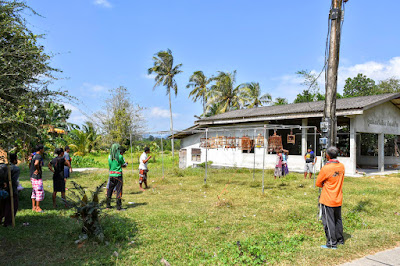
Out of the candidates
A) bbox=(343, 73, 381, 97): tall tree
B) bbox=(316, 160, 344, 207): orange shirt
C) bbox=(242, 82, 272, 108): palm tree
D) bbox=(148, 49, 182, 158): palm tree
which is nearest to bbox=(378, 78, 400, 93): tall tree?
bbox=(343, 73, 381, 97): tall tree

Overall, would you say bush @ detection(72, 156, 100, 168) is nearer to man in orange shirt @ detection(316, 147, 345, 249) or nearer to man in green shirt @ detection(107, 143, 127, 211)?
man in green shirt @ detection(107, 143, 127, 211)

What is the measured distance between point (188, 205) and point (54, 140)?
18086 millimetres

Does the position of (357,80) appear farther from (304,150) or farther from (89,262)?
(89,262)

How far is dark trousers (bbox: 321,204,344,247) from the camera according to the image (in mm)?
5270

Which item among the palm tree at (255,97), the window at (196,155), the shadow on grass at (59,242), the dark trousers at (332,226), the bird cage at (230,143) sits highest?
the palm tree at (255,97)

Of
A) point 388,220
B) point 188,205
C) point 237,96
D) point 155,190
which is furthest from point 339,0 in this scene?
point 237,96

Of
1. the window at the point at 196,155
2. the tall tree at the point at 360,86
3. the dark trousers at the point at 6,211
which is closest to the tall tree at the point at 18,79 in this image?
the dark trousers at the point at 6,211

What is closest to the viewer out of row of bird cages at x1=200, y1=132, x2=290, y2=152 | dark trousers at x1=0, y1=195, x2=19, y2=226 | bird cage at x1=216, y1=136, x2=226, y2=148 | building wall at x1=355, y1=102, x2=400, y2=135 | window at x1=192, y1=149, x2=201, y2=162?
dark trousers at x1=0, y1=195, x2=19, y2=226

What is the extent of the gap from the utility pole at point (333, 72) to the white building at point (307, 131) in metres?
5.62

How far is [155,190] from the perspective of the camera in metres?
11.6

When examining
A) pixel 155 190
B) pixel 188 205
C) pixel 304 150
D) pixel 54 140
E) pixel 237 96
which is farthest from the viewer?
pixel 237 96

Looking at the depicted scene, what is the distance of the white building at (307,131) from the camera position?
15461 millimetres

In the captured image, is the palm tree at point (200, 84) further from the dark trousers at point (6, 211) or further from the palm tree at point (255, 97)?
the dark trousers at point (6, 211)

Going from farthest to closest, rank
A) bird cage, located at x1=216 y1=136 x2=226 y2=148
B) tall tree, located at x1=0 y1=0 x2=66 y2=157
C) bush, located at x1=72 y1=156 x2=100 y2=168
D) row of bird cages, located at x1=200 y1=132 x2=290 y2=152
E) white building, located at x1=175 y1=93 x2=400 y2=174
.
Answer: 1. bush, located at x1=72 y1=156 x2=100 y2=168
2. white building, located at x1=175 y1=93 x2=400 y2=174
3. bird cage, located at x1=216 y1=136 x2=226 y2=148
4. row of bird cages, located at x1=200 y1=132 x2=290 y2=152
5. tall tree, located at x1=0 y1=0 x2=66 y2=157
